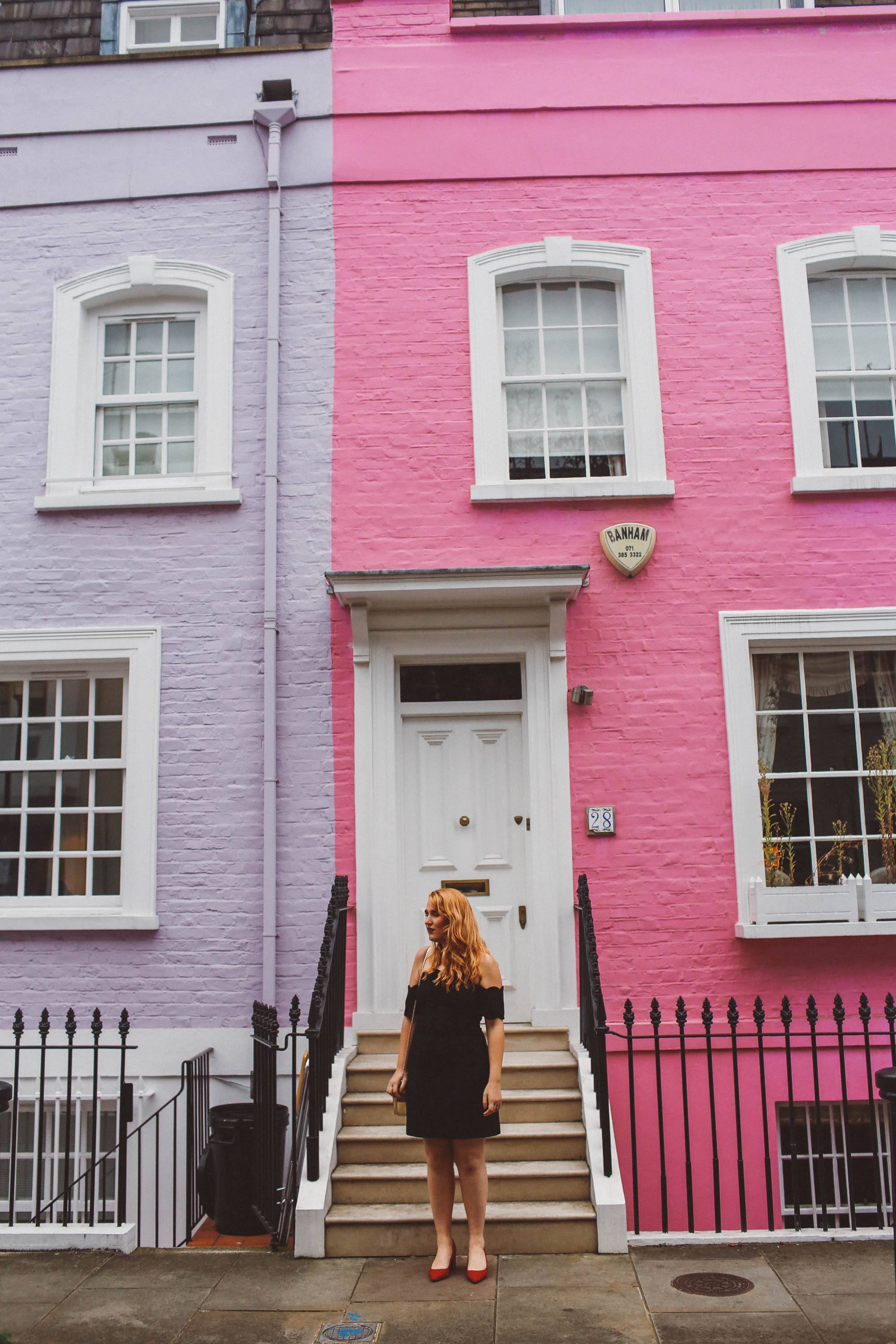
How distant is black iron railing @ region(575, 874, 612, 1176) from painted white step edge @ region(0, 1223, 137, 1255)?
2.63 metres

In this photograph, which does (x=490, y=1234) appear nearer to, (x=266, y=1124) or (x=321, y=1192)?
(x=321, y=1192)

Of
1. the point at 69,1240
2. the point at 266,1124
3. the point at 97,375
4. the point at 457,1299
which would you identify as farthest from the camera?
the point at 97,375

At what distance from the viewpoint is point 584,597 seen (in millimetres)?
8117

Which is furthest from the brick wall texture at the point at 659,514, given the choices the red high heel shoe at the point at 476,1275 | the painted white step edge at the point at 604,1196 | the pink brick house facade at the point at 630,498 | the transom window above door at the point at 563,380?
the red high heel shoe at the point at 476,1275

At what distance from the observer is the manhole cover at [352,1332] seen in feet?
15.5

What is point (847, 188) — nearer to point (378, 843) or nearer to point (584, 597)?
point (584, 597)

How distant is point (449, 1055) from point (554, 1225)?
1259mm

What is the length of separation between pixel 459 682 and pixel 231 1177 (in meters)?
3.63

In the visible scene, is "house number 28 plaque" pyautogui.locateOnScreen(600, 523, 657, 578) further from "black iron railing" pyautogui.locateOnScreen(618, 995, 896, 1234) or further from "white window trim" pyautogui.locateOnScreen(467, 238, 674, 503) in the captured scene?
"black iron railing" pyautogui.locateOnScreen(618, 995, 896, 1234)

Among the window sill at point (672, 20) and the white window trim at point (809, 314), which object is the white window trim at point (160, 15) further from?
the white window trim at point (809, 314)

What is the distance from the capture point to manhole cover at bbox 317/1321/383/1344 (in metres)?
4.72

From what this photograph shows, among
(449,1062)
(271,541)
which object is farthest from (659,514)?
(449,1062)

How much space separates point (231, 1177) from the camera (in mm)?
6852

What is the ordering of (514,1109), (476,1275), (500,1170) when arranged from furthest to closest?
1. (514,1109)
2. (500,1170)
3. (476,1275)
